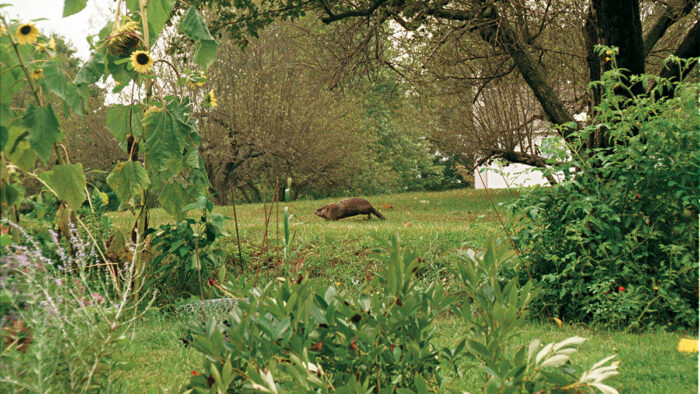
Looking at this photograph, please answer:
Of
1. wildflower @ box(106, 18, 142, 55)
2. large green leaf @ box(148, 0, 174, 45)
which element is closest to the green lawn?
wildflower @ box(106, 18, 142, 55)

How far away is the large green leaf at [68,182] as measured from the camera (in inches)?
79.0

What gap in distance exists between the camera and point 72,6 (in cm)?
223

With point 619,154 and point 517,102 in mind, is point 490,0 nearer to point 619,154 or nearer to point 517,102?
point 619,154

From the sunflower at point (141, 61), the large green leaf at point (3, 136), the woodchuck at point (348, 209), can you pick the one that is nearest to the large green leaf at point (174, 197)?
the sunflower at point (141, 61)

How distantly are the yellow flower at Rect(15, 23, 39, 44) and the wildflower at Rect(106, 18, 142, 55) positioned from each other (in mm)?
1117

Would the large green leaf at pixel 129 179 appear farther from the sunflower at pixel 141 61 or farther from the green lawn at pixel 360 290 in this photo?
the green lawn at pixel 360 290

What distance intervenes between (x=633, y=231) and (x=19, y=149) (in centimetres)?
336

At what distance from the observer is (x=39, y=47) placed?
1952mm

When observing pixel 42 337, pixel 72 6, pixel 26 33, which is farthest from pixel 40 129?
pixel 72 6

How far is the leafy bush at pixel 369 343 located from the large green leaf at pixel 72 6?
152 centimetres

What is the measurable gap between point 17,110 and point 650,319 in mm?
3597

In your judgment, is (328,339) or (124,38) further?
(124,38)

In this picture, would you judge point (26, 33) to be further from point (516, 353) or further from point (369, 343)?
point (516, 353)

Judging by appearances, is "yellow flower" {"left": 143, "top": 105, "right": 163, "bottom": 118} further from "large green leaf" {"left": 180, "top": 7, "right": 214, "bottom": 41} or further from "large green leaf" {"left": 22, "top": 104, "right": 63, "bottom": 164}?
"large green leaf" {"left": 22, "top": 104, "right": 63, "bottom": 164}
